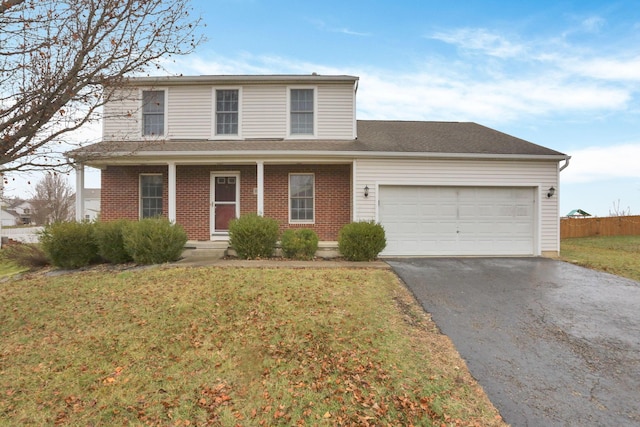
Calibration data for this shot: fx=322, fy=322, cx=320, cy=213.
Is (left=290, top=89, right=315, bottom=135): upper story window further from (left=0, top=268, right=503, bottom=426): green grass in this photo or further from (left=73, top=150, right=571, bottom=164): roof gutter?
(left=0, top=268, right=503, bottom=426): green grass

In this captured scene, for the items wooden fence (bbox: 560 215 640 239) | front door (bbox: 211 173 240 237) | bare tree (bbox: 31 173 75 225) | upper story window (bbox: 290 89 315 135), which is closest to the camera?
front door (bbox: 211 173 240 237)

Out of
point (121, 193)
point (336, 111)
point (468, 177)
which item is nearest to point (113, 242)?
point (121, 193)

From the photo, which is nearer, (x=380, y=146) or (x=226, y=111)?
(x=380, y=146)

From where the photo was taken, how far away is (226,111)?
37.1 feet

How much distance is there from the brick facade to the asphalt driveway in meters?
3.80

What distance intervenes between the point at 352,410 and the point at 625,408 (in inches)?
99.1

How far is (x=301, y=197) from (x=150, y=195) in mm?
5324

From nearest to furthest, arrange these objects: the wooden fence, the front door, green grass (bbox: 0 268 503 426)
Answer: green grass (bbox: 0 268 503 426) < the front door < the wooden fence

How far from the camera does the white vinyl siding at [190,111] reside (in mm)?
11180

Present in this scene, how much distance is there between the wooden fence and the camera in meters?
19.8

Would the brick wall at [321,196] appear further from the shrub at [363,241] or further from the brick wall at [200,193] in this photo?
the shrub at [363,241]

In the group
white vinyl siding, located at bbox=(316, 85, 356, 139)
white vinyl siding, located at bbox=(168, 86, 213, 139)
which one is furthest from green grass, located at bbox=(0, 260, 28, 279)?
white vinyl siding, located at bbox=(316, 85, 356, 139)

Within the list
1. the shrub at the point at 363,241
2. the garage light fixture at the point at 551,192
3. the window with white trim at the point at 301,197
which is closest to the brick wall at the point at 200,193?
the window with white trim at the point at 301,197

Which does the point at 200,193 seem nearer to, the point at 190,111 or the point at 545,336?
the point at 190,111
